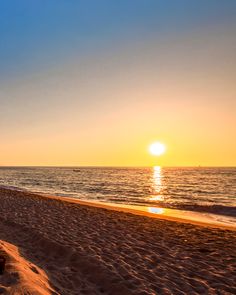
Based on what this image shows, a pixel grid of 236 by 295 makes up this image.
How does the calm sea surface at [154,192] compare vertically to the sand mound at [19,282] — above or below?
below

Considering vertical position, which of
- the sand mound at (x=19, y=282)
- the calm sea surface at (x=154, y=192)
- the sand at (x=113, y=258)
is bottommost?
the calm sea surface at (x=154, y=192)

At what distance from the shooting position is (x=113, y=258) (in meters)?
8.38

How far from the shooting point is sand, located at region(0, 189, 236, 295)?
6.24 metres

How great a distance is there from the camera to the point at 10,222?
13711 millimetres

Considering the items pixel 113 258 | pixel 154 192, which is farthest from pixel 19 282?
pixel 154 192

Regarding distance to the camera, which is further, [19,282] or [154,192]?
[154,192]

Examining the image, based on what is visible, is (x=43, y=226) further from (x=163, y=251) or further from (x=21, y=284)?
(x=21, y=284)

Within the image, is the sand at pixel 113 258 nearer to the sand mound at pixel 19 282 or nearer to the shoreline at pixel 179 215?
the sand mound at pixel 19 282

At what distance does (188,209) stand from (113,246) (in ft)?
55.4

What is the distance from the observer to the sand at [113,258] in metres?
6.24

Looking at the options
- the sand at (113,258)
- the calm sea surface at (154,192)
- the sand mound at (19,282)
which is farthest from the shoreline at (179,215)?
the sand mound at (19,282)

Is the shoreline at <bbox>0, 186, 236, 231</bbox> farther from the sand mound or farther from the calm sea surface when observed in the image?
the sand mound

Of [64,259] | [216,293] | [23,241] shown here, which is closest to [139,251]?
[64,259]

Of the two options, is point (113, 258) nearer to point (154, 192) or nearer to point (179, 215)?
point (179, 215)
